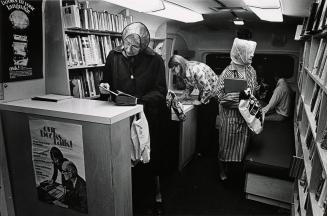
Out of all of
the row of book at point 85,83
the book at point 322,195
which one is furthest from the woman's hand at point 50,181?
the book at point 322,195

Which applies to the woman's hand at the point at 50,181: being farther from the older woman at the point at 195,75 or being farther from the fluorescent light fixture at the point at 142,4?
the older woman at the point at 195,75

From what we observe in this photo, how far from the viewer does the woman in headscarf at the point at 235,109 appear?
2.92m

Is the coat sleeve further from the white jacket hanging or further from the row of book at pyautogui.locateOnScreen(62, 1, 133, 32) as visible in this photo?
the white jacket hanging

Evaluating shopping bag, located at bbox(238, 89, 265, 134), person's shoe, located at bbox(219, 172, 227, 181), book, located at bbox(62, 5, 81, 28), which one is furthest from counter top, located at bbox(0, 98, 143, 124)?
person's shoe, located at bbox(219, 172, 227, 181)

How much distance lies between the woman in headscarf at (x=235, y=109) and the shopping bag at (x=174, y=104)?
476mm

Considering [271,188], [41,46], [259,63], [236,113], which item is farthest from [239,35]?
[41,46]

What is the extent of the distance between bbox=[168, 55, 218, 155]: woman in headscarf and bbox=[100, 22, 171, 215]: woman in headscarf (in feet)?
4.38

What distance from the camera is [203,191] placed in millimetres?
3023

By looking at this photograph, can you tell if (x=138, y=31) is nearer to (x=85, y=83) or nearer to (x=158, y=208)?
(x=85, y=83)

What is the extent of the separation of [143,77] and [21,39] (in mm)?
1035

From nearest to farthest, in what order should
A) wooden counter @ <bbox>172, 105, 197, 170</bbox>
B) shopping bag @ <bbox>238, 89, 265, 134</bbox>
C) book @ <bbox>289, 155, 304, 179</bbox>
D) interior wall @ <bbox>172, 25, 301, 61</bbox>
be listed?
book @ <bbox>289, 155, 304, 179</bbox>, shopping bag @ <bbox>238, 89, 265, 134</bbox>, wooden counter @ <bbox>172, 105, 197, 170</bbox>, interior wall @ <bbox>172, 25, 301, 61</bbox>

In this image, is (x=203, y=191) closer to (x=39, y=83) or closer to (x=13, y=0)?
(x=39, y=83)

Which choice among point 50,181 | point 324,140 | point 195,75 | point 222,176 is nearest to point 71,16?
point 50,181

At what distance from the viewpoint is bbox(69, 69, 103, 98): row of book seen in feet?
8.60
